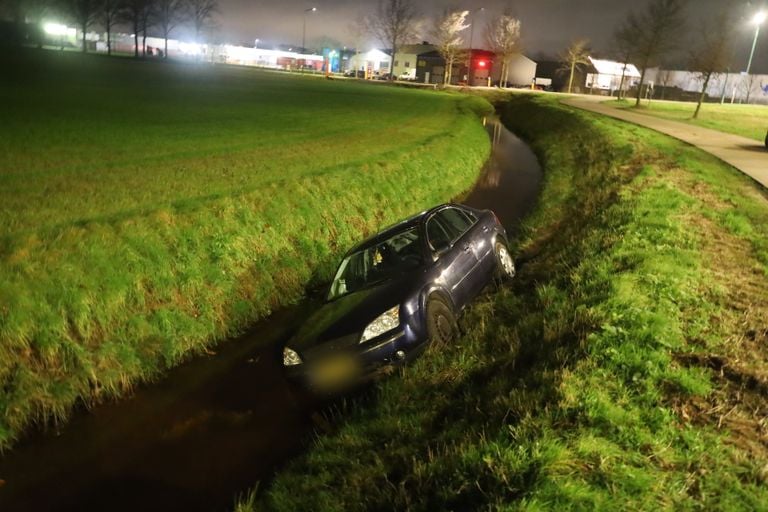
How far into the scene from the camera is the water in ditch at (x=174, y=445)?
5328 mm

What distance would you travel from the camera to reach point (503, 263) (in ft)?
29.2

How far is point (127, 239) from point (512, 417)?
6.17 m

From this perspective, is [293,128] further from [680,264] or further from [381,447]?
[381,447]

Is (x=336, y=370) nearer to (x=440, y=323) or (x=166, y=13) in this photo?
(x=440, y=323)

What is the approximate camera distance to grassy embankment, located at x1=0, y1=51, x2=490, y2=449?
6.53 m

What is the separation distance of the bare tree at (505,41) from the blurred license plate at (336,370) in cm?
7678

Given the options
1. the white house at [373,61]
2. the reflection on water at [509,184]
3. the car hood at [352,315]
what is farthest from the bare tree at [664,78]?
the car hood at [352,315]

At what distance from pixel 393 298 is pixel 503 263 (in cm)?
320

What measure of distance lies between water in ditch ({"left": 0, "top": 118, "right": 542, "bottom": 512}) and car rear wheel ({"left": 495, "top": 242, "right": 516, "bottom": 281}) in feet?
11.8

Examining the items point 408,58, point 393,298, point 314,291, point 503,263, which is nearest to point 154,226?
point 314,291

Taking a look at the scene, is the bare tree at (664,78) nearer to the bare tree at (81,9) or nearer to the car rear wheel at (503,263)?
the car rear wheel at (503,263)

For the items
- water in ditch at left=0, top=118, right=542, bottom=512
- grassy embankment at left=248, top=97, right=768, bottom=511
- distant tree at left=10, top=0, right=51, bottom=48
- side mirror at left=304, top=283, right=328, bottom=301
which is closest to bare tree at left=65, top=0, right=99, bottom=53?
distant tree at left=10, top=0, right=51, bottom=48

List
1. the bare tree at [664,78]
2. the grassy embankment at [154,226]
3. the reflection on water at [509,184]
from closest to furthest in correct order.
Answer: the grassy embankment at [154,226] → the reflection on water at [509,184] → the bare tree at [664,78]

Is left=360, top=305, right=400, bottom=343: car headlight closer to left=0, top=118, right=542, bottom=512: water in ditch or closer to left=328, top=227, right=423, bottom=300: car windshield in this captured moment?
left=328, top=227, right=423, bottom=300: car windshield
